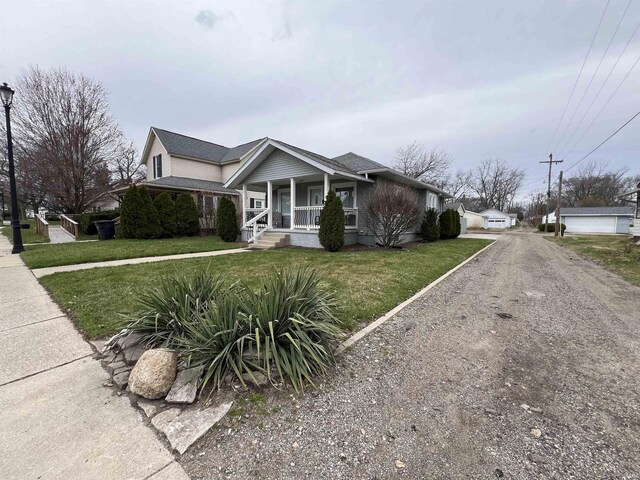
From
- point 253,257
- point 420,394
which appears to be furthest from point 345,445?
point 253,257

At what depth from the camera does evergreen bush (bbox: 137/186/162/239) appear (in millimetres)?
13906

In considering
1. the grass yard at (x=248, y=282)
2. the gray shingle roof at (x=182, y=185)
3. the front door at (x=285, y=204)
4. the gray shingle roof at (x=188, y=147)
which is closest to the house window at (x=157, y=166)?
the gray shingle roof at (x=188, y=147)

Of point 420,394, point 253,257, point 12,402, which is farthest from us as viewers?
point 253,257

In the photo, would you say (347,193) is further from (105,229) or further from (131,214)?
(105,229)

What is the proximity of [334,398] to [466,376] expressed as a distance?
1326mm

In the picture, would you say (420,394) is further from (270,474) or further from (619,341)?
(619,341)

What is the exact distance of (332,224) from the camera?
34.7 feet

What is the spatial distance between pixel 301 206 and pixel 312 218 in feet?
5.41

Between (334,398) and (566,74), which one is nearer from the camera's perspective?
(334,398)

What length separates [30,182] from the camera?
68.7 ft

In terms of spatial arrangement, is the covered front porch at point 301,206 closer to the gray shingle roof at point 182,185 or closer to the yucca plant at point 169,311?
the gray shingle roof at point 182,185

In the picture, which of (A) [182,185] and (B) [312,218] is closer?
(B) [312,218]

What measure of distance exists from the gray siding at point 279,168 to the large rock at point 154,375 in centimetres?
992

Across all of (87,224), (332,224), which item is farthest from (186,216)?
(332,224)
